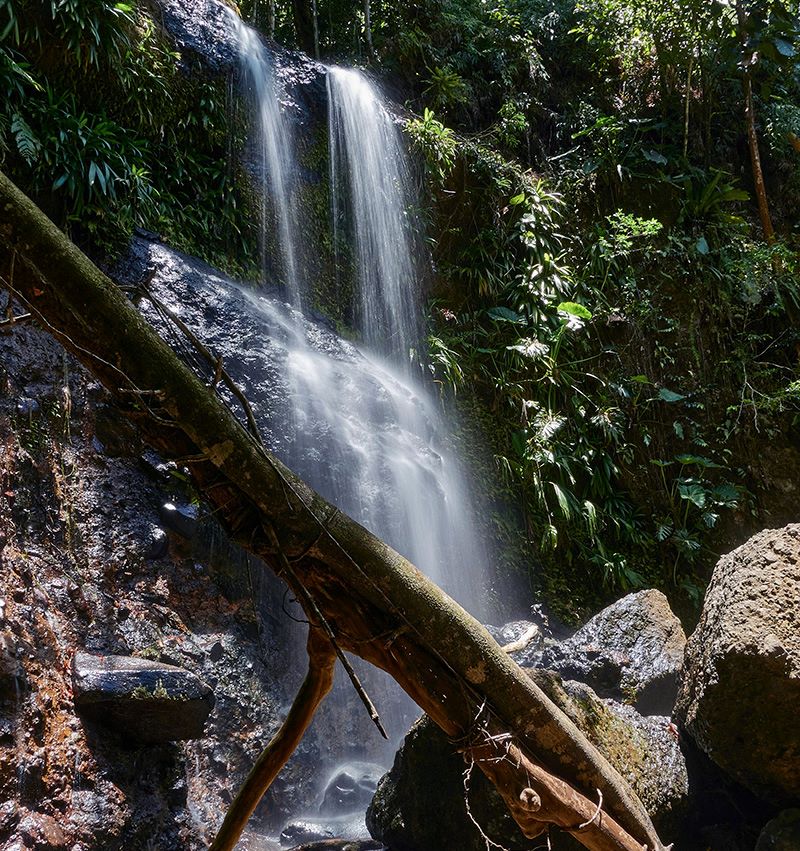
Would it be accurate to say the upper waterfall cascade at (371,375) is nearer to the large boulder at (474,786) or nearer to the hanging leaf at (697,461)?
the large boulder at (474,786)

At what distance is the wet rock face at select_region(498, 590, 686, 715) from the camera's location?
5008mm

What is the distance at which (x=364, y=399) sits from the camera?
6902 millimetres

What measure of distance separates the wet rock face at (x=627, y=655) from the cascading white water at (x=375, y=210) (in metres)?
4.30

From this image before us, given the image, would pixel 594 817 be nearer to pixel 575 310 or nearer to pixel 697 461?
pixel 697 461

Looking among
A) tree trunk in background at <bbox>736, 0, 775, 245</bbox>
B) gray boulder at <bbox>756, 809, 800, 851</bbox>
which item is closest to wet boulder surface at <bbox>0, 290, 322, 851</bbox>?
gray boulder at <bbox>756, 809, 800, 851</bbox>

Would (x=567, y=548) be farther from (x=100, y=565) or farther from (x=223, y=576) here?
(x=100, y=565)

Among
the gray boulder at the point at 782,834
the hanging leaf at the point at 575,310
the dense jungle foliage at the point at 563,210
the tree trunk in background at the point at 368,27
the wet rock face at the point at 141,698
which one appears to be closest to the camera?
the gray boulder at the point at 782,834

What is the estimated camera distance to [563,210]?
9.85m

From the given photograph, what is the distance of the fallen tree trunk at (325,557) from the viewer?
1957 millimetres

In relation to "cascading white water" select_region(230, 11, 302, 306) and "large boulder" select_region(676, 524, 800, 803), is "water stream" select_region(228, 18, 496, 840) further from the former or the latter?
"large boulder" select_region(676, 524, 800, 803)

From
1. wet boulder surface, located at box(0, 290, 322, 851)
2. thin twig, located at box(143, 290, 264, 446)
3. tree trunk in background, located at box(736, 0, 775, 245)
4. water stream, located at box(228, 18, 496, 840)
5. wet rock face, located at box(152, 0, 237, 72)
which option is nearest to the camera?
thin twig, located at box(143, 290, 264, 446)

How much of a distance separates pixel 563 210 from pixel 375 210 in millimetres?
2599

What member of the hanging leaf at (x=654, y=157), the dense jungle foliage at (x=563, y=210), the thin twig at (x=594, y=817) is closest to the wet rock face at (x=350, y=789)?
the thin twig at (x=594, y=817)

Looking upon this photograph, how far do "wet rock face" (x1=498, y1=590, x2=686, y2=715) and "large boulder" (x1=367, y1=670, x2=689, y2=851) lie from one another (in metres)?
1.02
